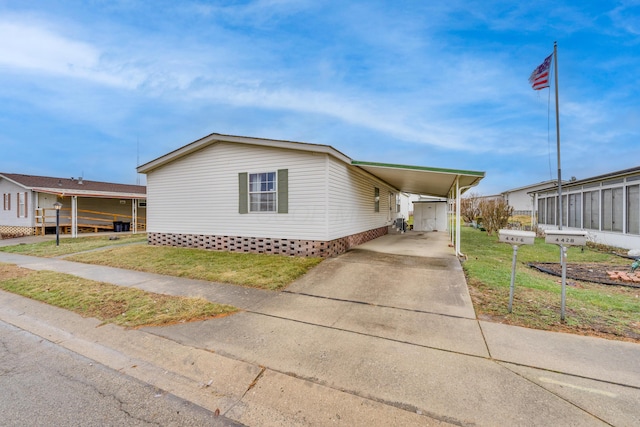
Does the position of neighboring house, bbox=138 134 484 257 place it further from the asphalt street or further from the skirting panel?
the skirting panel

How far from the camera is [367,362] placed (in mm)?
2980

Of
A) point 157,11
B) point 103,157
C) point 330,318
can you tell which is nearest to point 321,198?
point 330,318

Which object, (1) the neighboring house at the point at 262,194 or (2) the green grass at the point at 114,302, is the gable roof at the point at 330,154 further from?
(2) the green grass at the point at 114,302

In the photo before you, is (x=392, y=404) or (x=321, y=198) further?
(x=321, y=198)

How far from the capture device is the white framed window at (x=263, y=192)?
899 centimetres

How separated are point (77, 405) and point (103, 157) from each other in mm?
56335

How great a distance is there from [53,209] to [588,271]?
26.6 m

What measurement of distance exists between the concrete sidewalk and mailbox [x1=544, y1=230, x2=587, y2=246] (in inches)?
48.8

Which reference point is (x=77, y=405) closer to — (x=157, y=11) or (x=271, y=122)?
(x=157, y=11)

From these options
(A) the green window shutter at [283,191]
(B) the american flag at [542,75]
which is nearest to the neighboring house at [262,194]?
(A) the green window shutter at [283,191]

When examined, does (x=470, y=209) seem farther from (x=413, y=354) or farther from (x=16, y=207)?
(x=16, y=207)

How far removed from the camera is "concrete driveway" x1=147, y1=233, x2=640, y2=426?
2279mm

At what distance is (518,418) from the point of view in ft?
7.01

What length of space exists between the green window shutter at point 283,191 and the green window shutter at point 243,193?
129cm
